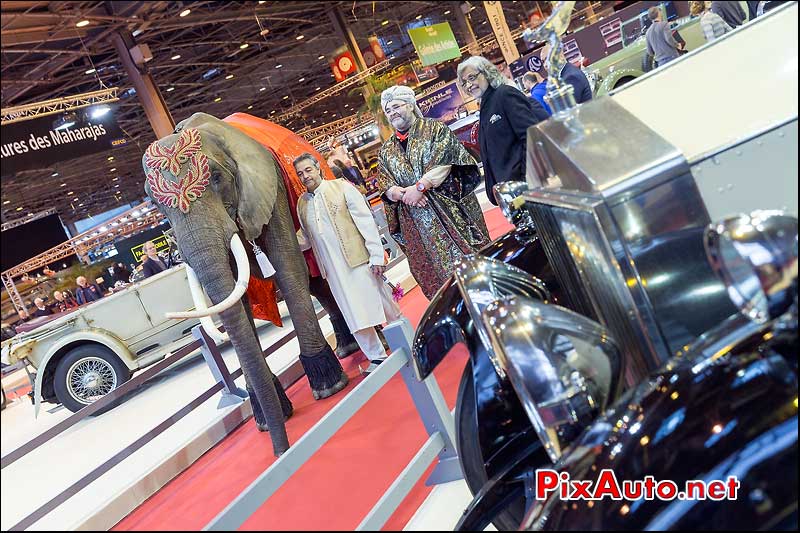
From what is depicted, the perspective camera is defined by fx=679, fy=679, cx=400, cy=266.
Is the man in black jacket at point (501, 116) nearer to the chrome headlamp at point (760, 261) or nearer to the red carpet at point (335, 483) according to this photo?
the red carpet at point (335, 483)

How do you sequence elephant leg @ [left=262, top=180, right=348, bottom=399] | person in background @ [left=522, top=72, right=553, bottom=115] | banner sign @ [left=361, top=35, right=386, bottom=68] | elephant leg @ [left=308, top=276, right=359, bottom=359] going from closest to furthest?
elephant leg @ [left=262, top=180, right=348, bottom=399] → elephant leg @ [left=308, top=276, right=359, bottom=359] → person in background @ [left=522, top=72, right=553, bottom=115] → banner sign @ [left=361, top=35, right=386, bottom=68]

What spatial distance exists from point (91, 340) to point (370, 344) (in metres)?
3.62

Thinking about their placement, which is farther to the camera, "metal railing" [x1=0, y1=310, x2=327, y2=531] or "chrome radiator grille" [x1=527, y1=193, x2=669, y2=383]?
"metal railing" [x1=0, y1=310, x2=327, y2=531]

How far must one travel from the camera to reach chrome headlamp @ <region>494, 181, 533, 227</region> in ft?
7.29

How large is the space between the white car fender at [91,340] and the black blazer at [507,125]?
471cm

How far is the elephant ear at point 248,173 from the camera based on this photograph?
163 inches

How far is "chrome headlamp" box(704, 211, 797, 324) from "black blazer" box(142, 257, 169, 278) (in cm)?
719

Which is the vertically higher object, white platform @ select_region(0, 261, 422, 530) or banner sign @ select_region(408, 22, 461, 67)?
banner sign @ select_region(408, 22, 461, 67)

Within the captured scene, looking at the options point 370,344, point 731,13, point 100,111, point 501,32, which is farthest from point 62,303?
point 501,32

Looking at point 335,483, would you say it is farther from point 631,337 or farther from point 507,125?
point 507,125

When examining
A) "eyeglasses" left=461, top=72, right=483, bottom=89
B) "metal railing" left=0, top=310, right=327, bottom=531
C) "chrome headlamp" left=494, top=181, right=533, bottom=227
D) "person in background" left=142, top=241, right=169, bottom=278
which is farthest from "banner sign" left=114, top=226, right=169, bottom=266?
"chrome headlamp" left=494, top=181, right=533, bottom=227

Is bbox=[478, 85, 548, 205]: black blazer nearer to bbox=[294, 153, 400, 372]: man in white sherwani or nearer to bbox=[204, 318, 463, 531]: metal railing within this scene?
bbox=[294, 153, 400, 372]: man in white sherwani

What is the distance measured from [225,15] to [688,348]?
1473 cm

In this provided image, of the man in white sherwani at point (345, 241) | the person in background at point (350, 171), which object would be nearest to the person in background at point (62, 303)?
the man in white sherwani at point (345, 241)
